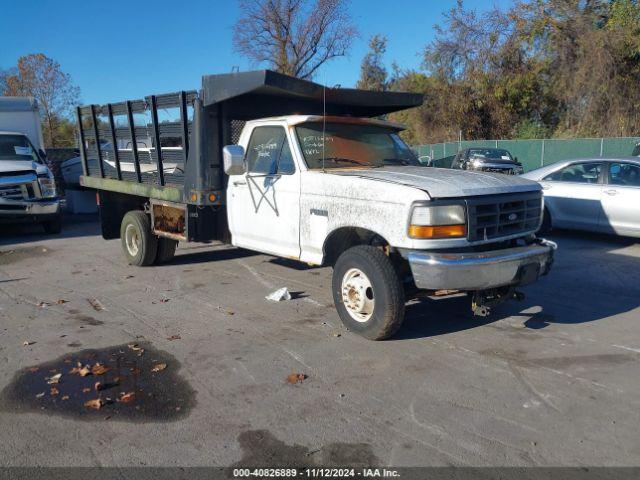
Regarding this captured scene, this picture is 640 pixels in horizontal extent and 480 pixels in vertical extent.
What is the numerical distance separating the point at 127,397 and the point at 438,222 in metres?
2.70

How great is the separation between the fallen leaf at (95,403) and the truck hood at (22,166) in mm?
9166

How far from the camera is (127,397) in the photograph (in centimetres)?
406

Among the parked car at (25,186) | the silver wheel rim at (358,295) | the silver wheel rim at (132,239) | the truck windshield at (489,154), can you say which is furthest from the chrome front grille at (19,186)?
the truck windshield at (489,154)

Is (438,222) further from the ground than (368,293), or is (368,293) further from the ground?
(438,222)

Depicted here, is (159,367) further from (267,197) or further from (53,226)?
(53,226)

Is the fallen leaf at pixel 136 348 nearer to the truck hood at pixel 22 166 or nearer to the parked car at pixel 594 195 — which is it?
the parked car at pixel 594 195

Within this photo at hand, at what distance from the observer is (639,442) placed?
340 centimetres

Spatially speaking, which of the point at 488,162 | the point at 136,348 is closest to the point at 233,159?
the point at 136,348

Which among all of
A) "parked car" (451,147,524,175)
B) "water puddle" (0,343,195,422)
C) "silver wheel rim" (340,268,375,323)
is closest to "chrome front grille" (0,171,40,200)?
"water puddle" (0,343,195,422)

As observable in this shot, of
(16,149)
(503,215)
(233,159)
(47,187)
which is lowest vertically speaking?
(47,187)

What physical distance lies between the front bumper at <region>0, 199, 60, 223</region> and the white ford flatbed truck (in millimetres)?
4263

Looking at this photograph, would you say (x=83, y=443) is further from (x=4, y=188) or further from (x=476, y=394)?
(x=4, y=188)

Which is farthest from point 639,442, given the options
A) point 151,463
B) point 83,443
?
point 83,443

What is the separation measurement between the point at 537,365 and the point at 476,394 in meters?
0.81
